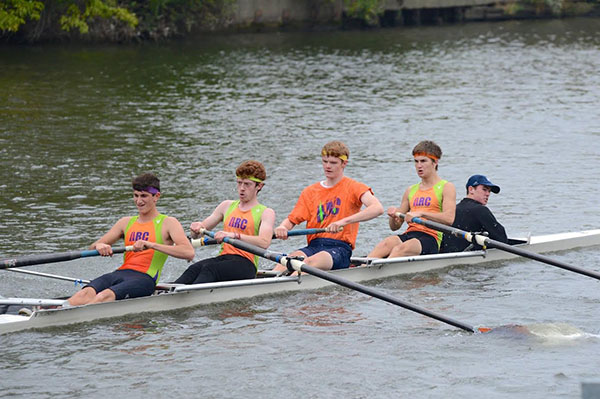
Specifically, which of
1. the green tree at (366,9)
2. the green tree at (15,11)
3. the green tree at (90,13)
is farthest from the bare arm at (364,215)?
the green tree at (366,9)

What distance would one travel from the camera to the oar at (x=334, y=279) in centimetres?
1074

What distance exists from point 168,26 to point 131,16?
7.23 m

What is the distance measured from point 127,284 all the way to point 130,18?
33453 millimetres

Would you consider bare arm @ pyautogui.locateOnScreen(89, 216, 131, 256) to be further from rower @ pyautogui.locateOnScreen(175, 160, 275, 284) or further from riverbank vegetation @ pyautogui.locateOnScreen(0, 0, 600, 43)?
riverbank vegetation @ pyautogui.locateOnScreen(0, 0, 600, 43)

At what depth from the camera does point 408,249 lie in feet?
43.2

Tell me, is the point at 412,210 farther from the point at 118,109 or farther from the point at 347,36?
the point at 347,36

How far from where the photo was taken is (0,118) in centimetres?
2711

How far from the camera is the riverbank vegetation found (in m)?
41.5

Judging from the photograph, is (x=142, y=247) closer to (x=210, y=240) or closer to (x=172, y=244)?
(x=172, y=244)

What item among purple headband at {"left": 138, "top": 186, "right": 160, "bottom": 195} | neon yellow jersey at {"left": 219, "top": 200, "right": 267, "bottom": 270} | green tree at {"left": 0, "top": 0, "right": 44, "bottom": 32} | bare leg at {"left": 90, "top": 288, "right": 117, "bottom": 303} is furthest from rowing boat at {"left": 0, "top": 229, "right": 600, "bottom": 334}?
green tree at {"left": 0, "top": 0, "right": 44, "bottom": 32}

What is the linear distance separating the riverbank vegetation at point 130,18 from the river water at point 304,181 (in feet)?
5.56

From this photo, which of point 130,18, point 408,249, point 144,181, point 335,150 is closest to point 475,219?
point 408,249

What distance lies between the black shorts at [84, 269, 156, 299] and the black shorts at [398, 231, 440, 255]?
3812 mm

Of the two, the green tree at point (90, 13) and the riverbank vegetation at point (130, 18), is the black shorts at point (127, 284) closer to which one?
the riverbank vegetation at point (130, 18)
